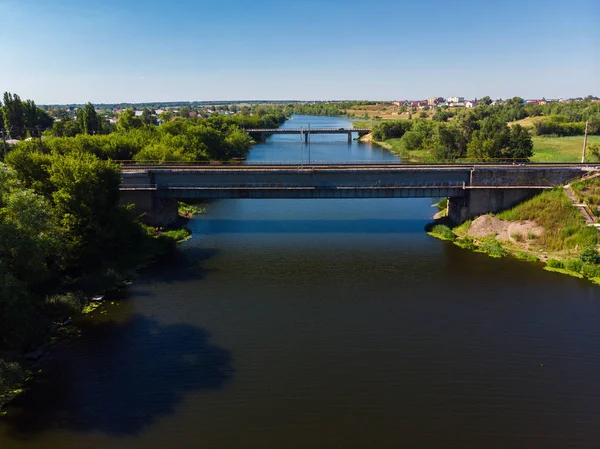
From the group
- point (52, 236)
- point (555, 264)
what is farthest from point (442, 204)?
point (52, 236)

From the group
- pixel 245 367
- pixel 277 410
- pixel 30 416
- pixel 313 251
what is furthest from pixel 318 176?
pixel 30 416

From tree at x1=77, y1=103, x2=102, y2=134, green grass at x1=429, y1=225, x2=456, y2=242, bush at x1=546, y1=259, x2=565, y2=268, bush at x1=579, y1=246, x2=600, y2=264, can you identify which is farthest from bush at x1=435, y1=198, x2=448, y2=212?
tree at x1=77, y1=103, x2=102, y2=134

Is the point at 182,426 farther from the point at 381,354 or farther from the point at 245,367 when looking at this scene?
the point at 381,354

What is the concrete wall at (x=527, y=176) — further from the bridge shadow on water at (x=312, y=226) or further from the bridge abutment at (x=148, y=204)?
the bridge abutment at (x=148, y=204)

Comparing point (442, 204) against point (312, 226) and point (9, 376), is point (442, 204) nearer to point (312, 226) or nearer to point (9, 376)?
point (312, 226)

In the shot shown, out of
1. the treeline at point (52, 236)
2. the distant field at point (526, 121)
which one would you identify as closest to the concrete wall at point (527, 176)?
the treeline at point (52, 236)

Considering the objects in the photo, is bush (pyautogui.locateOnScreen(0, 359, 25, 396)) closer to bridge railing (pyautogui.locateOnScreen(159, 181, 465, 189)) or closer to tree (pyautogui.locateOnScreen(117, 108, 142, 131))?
bridge railing (pyautogui.locateOnScreen(159, 181, 465, 189))
